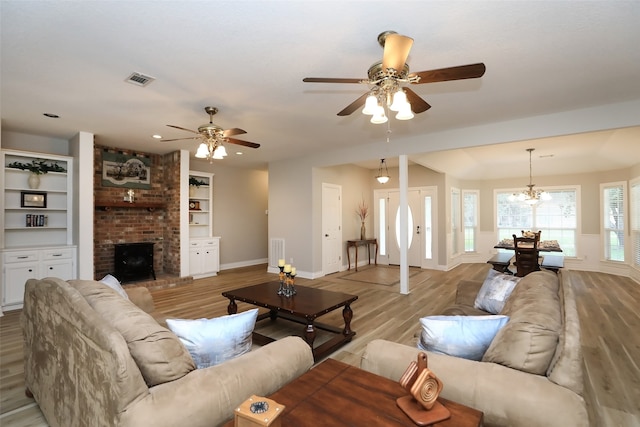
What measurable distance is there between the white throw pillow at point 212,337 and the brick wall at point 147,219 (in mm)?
5085

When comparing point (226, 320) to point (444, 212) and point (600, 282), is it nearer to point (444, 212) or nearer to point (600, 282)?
point (444, 212)

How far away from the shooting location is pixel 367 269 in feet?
25.1

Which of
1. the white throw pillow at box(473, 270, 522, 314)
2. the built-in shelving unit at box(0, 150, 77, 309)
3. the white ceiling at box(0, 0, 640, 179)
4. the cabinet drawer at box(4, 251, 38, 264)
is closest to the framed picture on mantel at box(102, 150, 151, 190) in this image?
the built-in shelving unit at box(0, 150, 77, 309)

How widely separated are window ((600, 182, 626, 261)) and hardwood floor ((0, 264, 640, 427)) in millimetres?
779

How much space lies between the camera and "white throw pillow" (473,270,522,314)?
8.79ft

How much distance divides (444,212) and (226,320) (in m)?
6.90

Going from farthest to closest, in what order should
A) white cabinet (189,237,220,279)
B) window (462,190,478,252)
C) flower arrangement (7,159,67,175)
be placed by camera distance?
1. window (462,190,478,252)
2. white cabinet (189,237,220,279)
3. flower arrangement (7,159,67,175)

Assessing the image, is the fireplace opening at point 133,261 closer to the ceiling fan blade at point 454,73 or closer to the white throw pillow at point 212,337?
the white throw pillow at point 212,337

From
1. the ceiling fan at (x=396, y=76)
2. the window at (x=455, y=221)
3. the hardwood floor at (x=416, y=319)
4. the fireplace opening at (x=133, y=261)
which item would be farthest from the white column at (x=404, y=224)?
the fireplace opening at (x=133, y=261)

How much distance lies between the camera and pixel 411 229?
8125 mm

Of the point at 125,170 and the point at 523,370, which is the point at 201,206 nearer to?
the point at 125,170

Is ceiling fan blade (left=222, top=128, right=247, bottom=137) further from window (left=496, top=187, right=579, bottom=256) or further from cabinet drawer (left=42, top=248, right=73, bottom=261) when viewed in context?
window (left=496, top=187, right=579, bottom=256)

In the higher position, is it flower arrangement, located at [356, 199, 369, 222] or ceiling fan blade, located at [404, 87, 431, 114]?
ceiling fan blade, located at [404, 87, 431, 114]

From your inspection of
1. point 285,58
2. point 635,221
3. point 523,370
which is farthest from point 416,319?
point 635,221
